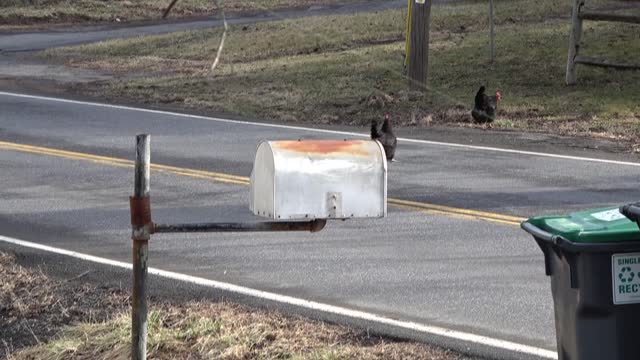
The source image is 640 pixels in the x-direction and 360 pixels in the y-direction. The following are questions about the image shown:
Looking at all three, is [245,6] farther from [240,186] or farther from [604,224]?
[604,224]

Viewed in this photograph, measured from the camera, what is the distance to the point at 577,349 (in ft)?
17.3

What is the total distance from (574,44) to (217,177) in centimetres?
758

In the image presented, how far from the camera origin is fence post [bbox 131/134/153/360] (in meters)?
6.07

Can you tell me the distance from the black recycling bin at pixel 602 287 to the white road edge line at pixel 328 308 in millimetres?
1783

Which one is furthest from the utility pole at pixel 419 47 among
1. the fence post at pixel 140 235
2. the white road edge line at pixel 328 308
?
the fence post at pixel 140 235

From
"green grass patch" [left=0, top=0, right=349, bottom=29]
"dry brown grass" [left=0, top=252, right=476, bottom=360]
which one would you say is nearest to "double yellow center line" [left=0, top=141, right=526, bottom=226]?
"dry brown grass" [left=0, top=252, right=476, bottom=360]

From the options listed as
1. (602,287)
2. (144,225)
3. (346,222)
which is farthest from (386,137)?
(602,287)

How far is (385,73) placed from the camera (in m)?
20.6

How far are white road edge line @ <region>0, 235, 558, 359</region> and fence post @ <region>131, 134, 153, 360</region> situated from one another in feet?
6.09

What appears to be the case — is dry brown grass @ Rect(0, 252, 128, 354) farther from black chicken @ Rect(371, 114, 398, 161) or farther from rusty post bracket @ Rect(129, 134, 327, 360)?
black chicken @ Rect(371, 114, 398, 161)

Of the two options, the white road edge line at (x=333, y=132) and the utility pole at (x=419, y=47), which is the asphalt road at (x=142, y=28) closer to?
the white road edge line at (x=333, y=132)

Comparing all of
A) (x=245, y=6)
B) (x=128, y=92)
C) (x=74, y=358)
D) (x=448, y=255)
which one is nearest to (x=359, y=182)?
(x=74, y=358)

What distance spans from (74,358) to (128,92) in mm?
13855

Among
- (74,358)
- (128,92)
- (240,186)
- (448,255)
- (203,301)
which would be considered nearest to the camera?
(74,358)
